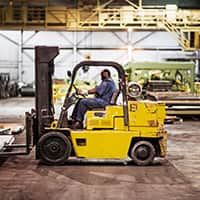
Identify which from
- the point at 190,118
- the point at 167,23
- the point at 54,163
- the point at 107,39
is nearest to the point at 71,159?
the point at 54,163

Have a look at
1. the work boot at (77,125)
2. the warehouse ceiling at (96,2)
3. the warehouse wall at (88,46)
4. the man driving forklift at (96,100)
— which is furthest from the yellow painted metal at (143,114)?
the warehouse wall at (88,46)

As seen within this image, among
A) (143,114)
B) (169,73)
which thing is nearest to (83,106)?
(143,114)

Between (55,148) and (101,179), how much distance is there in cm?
140

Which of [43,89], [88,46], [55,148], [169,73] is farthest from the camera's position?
[88,46]

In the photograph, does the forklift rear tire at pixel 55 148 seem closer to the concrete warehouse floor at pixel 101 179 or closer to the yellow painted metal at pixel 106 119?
the concrete warehouse floor at pixel 101 179

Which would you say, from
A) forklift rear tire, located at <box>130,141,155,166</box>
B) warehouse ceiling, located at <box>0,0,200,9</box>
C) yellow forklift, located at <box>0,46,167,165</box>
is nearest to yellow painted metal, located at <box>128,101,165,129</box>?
yellow forklift, located at <box>0,46,167,165</box>

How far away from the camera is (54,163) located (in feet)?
30.6

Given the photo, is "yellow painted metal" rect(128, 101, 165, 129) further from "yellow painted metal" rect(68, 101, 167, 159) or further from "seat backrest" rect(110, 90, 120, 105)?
"seat backrest" rect(110, 90, 120, 105)

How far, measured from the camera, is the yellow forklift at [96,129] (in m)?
9.33

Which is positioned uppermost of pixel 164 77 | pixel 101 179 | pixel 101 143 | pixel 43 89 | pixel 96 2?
pixel 96 2

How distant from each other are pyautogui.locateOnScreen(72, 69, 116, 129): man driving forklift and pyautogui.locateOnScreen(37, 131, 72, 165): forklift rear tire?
18.5 inches

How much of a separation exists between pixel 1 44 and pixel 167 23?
1624cm

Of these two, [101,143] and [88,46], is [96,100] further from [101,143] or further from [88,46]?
[88,46]

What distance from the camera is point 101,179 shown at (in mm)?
8227
